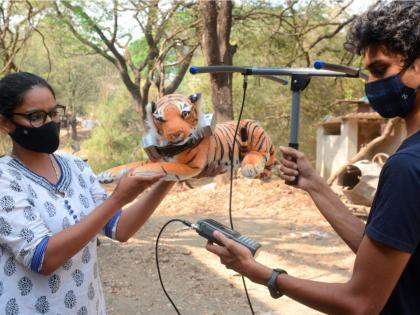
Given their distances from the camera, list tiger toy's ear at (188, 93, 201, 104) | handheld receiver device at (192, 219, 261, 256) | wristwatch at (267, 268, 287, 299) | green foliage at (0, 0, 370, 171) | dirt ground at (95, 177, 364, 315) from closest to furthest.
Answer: wristwatch at (267, 268, 287, 299)
handheld receiver device at (192, 219, 261, 256)
tiger toy's ear at (188, 93, 201, 104)
dirt ground at (95, 177, 364, 315)
green foliage at (0, 0, 370, 171)

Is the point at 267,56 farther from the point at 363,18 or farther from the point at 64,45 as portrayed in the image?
the point at 363,18

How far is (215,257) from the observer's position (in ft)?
18.0

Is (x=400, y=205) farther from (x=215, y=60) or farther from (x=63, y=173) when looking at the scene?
(x=215, y=60)

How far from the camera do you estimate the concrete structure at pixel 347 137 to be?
9.51 m

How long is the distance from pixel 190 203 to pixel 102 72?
17.2m

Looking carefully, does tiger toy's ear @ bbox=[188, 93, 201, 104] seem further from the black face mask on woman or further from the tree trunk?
the tree trunk

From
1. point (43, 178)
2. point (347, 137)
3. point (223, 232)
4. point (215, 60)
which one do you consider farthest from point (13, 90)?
point (347, 137)

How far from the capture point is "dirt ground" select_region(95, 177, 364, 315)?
14.1 ft

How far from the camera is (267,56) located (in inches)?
406

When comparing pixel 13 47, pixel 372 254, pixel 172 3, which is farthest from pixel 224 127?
pixel 172 3

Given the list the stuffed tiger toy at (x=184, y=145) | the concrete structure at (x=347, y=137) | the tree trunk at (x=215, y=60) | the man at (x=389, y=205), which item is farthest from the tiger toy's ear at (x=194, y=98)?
the concrete structure at (x=347, y=137)

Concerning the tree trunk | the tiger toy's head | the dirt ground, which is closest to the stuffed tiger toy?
the tiger toy's head

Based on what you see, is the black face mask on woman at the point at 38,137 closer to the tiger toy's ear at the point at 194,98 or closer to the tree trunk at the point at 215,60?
the tiger toy's ear at the point at 194,98

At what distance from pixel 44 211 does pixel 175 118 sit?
54 centimetres
